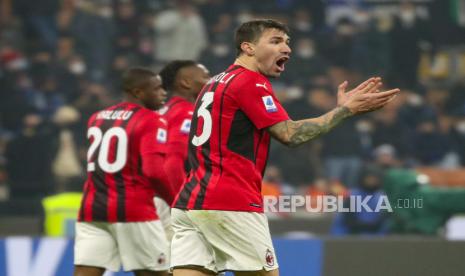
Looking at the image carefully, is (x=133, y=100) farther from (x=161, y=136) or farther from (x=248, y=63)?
(x=248, y=63)

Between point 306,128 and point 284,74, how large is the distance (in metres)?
9.22

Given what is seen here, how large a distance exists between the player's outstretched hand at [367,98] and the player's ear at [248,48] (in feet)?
2.04

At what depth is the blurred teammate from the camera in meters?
8.23

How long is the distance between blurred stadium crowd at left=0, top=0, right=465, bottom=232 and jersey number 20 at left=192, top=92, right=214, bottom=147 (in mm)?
7360

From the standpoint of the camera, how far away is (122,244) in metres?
8.02

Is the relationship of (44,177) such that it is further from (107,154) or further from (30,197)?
(107,154)

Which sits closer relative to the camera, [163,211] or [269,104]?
[269,104]

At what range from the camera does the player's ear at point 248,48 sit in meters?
6.38

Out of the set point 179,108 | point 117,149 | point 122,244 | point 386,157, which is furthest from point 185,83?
point 386,157

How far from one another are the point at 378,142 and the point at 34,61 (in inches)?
212

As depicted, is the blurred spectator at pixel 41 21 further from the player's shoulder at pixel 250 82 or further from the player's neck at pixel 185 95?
the player's shoulder at pixel 250 82

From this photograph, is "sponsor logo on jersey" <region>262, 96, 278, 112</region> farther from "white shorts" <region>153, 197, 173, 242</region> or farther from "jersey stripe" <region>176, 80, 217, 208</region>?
"white shorts" <region>153, 197, 173, 242</region>

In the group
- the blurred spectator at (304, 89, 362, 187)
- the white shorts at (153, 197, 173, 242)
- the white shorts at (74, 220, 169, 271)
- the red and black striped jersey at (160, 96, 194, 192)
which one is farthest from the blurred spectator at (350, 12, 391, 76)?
the white shorts at (74, 220, 169, 271)

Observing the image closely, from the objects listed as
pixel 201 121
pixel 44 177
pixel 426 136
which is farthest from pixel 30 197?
pixel 201 121
